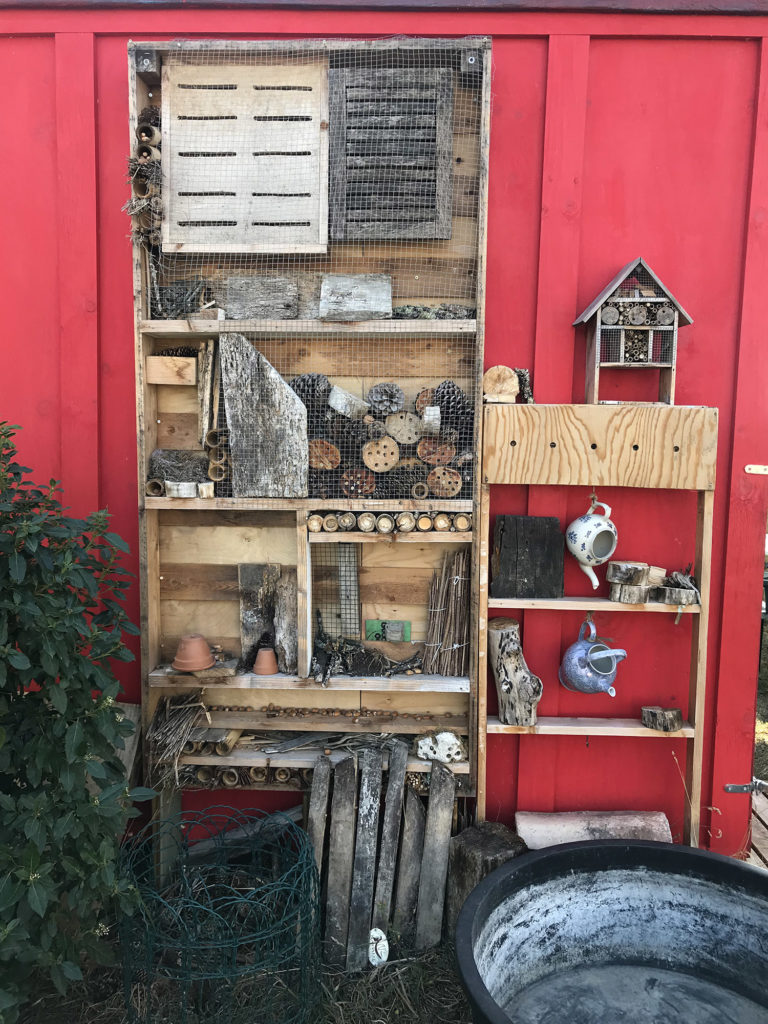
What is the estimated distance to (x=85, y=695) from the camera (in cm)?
243

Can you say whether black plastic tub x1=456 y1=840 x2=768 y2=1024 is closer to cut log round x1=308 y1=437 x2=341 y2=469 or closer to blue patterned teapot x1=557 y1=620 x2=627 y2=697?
blue patterned teapot x1=557 y1=620 x2=627 y2=697

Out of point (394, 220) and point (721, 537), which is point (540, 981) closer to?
point (721, 537)

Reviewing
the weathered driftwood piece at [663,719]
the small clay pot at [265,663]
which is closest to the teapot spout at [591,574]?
the weathered driftwood piece at [663,719]

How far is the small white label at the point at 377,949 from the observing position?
2850 mm

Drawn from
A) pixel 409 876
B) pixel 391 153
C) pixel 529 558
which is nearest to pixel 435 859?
pixel 409 876

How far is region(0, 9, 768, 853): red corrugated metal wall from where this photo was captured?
3.08 m

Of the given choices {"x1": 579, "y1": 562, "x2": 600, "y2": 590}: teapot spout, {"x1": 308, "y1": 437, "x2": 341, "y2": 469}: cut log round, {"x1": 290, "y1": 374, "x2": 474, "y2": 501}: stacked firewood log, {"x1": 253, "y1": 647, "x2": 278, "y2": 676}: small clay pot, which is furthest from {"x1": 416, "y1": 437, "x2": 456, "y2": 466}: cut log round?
{"x1": 253, "y1": 647, "x2": 278, "y2": 676}: small clay pot

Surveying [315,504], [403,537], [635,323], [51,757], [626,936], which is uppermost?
[635,323]

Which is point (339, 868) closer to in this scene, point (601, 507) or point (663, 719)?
point (663, 719)

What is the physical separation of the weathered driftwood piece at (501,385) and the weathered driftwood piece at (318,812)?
1750 mm

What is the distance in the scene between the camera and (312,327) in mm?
2898

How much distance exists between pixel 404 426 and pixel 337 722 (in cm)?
136

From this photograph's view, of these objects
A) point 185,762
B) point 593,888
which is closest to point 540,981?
point 593,888

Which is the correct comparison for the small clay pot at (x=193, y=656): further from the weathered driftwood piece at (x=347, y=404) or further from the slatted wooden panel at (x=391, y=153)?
the slatted wooden panel at (x=391, y=153)
